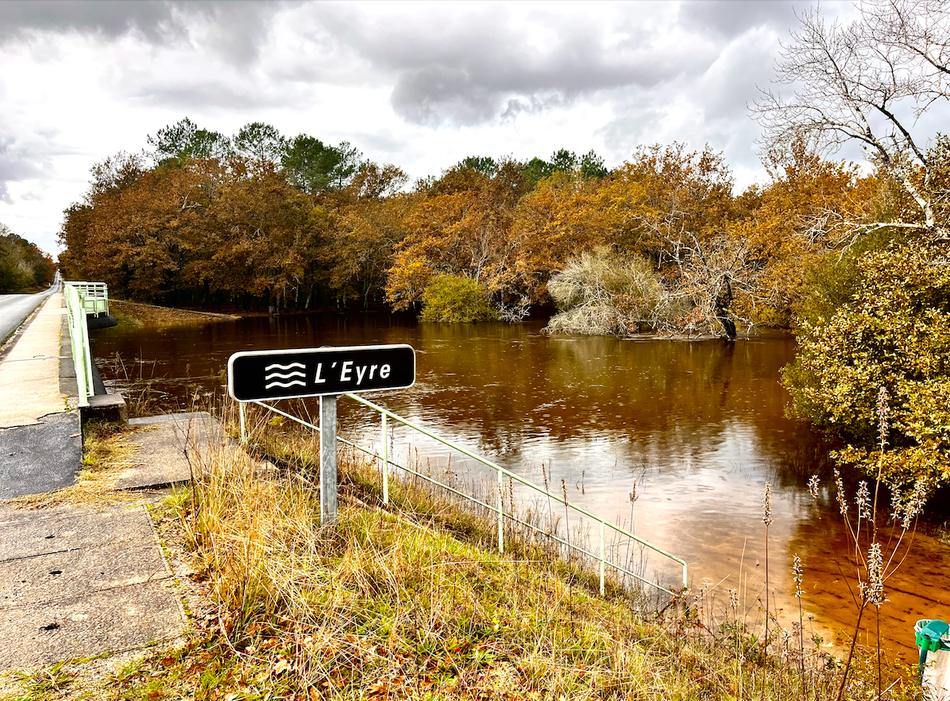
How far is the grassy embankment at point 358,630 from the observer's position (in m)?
2.59

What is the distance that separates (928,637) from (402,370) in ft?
11.1

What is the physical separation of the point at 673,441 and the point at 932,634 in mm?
10020

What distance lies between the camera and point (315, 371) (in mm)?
3094

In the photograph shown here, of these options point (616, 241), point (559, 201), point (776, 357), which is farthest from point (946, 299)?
point (559, 201)

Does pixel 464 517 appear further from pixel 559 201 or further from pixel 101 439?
pixel 559 201

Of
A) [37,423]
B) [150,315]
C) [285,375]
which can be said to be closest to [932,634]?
[285,375]

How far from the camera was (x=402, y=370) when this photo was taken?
3.36 meters

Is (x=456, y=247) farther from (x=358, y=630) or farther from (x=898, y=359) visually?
(x=358, y=630)

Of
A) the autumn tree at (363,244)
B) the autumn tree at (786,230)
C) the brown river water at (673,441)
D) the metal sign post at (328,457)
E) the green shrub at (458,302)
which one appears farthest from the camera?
the autumn tree at (363,244)

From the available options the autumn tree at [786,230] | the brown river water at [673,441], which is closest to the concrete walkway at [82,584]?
the brown river water at [673,441]

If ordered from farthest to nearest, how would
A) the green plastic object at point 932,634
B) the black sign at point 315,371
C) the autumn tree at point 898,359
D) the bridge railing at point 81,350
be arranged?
the autumn tree at point 898,359, the bridge railing at point 81,350, the green plastic object at point 932,634, the black sign at point 315,371

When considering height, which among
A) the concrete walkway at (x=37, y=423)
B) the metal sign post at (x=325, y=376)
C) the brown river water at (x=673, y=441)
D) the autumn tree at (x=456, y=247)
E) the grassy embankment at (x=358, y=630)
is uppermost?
the autumn tree at (x=456, y=247)

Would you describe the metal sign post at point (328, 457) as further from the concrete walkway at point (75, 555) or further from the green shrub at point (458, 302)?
the green shrub at point (458, 302)

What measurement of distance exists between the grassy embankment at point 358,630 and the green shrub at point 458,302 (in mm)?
38402
